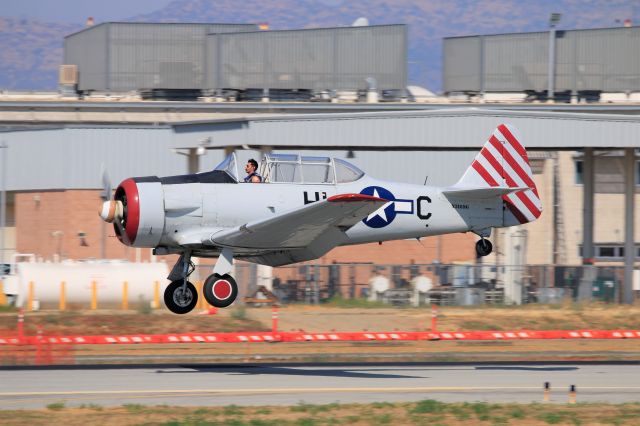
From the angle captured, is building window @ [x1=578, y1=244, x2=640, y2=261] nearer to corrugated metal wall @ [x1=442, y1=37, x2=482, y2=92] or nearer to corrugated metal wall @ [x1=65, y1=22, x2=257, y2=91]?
corrugated metal wall @ [x1=442, y1=37, x2=482, y2=92]

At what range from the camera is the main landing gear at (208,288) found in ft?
58.0

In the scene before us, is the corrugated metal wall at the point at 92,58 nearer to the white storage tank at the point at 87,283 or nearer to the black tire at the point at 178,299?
the white storage tank at the point at 87,283

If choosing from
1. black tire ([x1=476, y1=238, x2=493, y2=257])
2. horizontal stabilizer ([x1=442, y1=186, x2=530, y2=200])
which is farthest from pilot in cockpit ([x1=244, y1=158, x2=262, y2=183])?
black tire ([x1=476, y1=238, x2=493, y2=257])

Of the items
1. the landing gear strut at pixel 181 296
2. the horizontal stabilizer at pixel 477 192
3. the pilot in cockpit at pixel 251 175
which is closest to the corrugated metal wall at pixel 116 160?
the horizontal stabilizer at pixel 477 192

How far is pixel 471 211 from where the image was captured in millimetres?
→ 19875

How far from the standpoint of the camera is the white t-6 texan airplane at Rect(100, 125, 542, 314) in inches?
679

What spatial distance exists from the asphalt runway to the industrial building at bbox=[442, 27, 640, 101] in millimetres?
30535

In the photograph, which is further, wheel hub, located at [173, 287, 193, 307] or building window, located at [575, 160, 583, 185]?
building window, located at [575, 160, 583, 185]

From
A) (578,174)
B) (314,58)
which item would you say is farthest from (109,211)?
(314,58)

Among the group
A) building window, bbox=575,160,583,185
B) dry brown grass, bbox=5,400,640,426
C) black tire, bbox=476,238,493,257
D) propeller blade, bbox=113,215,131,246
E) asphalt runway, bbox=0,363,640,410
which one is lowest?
asphalt runway, bbox=0,363,640,410

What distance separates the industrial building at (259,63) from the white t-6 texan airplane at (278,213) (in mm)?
29895

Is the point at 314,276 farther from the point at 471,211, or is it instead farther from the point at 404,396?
the point at 404,396

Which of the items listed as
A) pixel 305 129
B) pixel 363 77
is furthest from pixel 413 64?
pixel 305 129

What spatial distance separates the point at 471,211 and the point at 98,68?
36000 millimetres
